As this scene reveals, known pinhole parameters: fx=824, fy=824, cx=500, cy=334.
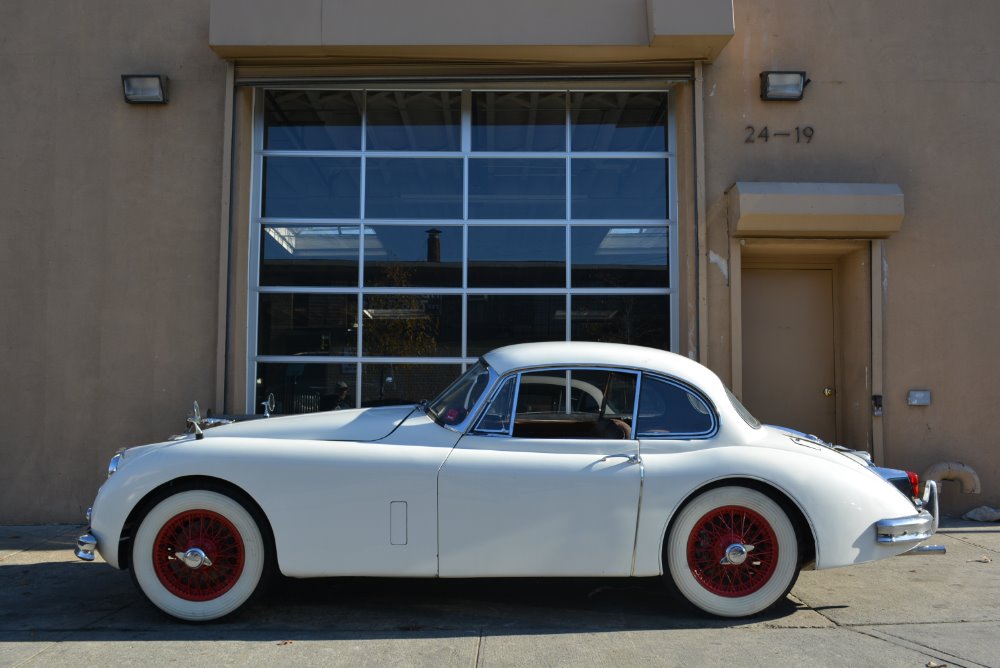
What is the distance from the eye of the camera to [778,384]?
7.92 meters

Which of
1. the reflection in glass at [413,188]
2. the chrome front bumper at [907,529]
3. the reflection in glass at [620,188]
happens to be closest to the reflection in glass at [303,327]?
the reflection in glass at [413,188]

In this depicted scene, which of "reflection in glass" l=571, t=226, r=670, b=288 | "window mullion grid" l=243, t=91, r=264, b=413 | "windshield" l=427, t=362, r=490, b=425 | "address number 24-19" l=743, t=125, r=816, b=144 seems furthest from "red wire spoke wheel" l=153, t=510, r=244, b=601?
"address number 24-19" l=743, t=125, r=816, b=144

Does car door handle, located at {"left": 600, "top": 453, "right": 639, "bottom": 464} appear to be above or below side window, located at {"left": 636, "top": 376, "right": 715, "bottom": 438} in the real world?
below

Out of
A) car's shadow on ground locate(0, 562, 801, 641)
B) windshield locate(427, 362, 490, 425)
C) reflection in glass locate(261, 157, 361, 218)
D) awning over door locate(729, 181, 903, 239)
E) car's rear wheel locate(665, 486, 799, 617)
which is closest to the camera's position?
car's shadow on ground locate(0, 562, 801, 641)

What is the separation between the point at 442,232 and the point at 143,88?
2990mm

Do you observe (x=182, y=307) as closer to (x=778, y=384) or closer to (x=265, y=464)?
(x=265, y=464)

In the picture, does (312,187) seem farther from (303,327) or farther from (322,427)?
(322,427)

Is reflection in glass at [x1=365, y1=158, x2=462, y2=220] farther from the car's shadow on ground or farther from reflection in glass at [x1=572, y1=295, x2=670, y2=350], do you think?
the car's shadow on ground

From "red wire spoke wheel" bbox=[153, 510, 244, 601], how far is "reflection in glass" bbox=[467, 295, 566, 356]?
366cm

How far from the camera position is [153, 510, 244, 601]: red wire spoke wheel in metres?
4.41

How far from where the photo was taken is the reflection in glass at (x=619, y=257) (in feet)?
25.8

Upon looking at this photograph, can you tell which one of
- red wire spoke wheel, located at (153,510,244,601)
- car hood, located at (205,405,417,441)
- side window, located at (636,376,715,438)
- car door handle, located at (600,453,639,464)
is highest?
side window, located at (636,376,715,438)

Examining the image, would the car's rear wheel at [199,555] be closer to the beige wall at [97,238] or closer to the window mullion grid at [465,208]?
the beige wall at [97,238]

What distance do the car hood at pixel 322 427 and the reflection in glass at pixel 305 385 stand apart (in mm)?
2694
